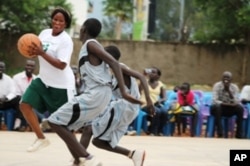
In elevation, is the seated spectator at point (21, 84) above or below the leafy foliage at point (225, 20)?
below

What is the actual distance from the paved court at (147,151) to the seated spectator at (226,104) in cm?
112

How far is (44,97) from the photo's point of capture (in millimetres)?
7344

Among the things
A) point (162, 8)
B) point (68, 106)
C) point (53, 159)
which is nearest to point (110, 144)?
point (68, 106)

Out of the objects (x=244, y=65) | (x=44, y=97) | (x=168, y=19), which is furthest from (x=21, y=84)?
(x=168, y=19)

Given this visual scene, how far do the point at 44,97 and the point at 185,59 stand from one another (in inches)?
814

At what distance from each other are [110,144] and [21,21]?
18.9 metres

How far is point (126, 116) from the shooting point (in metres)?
6.90

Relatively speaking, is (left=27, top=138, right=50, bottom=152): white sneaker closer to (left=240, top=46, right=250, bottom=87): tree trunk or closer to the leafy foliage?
the leafy foliage

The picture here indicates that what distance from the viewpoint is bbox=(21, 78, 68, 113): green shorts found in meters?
7.30

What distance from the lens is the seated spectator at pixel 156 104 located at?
13039mm

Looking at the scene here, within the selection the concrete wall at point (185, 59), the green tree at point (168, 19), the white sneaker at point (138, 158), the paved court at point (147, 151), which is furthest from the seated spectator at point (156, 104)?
the green tree at point (168, 19)

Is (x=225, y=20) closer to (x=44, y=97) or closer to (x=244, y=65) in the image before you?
(x=244, y=65)

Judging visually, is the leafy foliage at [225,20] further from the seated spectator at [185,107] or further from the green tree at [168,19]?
the green tree at [168,19]

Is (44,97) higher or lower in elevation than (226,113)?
higher
